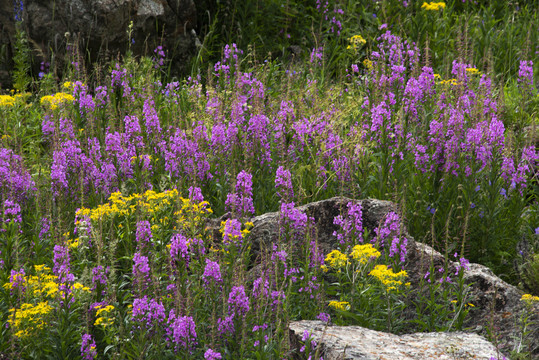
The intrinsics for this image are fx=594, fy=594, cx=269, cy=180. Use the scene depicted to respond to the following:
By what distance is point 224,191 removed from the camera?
5266mm

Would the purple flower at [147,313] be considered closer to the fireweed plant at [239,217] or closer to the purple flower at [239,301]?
the fireweed plant at [239,217]

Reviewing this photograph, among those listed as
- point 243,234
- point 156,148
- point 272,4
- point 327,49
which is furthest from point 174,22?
point 243,234

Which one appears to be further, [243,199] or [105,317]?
[243,199]

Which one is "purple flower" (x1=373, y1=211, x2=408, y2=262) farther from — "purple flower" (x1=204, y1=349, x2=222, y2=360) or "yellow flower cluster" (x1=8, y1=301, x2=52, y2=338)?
"yellow flower cluster" (x1=8, y1=301, x2=52, y2=338)

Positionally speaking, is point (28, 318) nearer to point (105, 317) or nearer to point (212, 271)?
point (105, 317)

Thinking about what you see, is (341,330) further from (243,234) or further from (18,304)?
(18,304)

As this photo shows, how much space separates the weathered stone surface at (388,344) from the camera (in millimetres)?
3162

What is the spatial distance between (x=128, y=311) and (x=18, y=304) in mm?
711

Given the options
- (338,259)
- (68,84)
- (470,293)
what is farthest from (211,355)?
(68,84)

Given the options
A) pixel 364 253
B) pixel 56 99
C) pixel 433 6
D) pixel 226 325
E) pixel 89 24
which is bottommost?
pixel 226 325

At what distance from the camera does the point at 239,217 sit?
14.3 feet

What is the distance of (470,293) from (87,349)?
2.58 meters

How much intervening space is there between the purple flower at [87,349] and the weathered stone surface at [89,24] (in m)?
5.19

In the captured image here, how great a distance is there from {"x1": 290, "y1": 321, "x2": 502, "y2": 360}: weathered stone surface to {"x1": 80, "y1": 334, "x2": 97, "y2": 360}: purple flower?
1154mm
